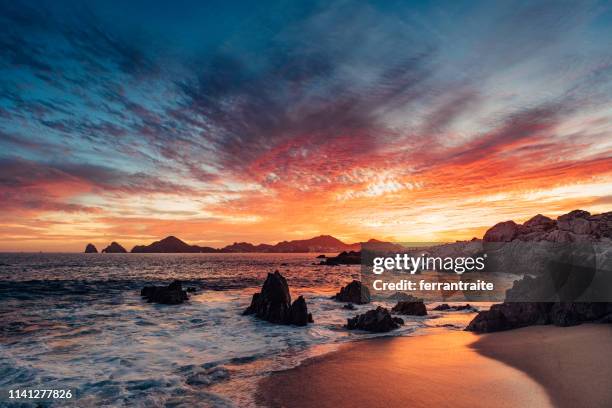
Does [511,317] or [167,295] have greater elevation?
[511,317]

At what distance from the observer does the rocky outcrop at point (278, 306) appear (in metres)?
23.0

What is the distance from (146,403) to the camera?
10156 mm

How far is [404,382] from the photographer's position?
10.9 metres

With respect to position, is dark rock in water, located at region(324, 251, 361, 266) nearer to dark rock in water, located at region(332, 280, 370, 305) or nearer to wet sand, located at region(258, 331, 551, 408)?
dark rock in water, located at region(332, 280, 370, 305)

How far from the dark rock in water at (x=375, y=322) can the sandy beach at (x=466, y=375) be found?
4214mm

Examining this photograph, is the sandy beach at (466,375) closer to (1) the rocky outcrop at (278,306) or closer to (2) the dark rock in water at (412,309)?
(1) the rocky outcrop at (278,306)

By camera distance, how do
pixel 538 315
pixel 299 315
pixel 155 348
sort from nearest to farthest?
pixel 155 348, pixel 538 315, pixel 299 315

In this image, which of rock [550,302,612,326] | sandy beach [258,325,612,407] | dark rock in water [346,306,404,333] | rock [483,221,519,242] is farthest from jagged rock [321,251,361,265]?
sandy beach [258,325,612,407]

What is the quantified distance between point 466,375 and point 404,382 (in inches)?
90.0

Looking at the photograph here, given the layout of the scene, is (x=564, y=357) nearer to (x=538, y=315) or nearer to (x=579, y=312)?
(x=579, y=312)

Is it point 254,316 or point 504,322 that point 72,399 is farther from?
point 504,322

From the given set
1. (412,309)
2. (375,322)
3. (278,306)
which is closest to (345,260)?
(412,309)

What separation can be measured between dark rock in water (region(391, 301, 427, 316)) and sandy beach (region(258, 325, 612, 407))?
31.5 ft

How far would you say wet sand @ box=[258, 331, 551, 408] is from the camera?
935 cm
